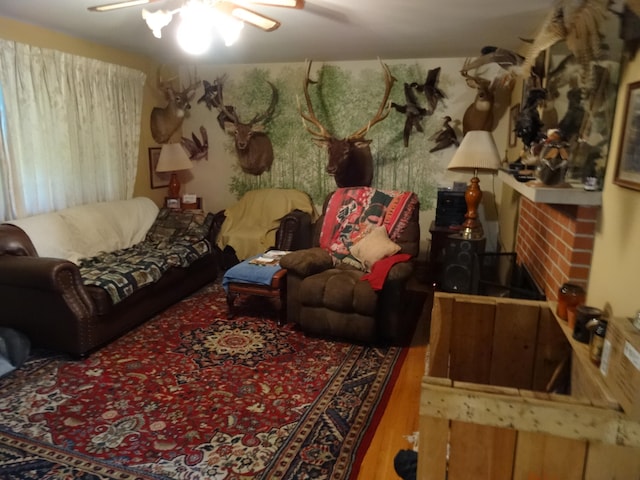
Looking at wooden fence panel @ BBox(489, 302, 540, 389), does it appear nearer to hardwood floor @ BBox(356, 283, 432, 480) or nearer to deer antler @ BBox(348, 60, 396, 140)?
hardwood floor @ BBox(356, 283, 432, 480)

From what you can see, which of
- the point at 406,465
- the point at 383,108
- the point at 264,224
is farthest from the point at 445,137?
the point at 406,465

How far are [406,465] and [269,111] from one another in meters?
3.97

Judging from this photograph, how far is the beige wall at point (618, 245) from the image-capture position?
1513 millimetres

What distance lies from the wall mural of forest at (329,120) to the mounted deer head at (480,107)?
121mm

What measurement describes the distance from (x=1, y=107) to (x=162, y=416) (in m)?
2.60

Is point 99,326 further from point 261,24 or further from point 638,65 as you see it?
point 638,65

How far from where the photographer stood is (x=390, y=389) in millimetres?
2562

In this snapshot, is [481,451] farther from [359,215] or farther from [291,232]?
[291,232]

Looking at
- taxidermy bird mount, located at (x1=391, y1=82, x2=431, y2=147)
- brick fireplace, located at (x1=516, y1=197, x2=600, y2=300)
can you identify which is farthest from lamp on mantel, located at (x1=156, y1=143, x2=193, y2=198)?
brick fireplace, located at (x1=516, y1=197, x2=600, y2=300)

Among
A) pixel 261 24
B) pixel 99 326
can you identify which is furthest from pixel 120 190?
pixel 261 24

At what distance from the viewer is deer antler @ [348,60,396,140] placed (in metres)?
3.92

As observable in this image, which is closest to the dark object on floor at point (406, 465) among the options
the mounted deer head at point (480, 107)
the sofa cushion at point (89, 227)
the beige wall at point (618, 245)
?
the beige wall at point (618, 245)

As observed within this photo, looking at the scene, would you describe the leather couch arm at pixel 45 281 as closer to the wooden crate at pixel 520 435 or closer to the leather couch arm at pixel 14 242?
the leather couch arm at pixel 14 242

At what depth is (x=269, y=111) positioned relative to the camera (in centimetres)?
482
